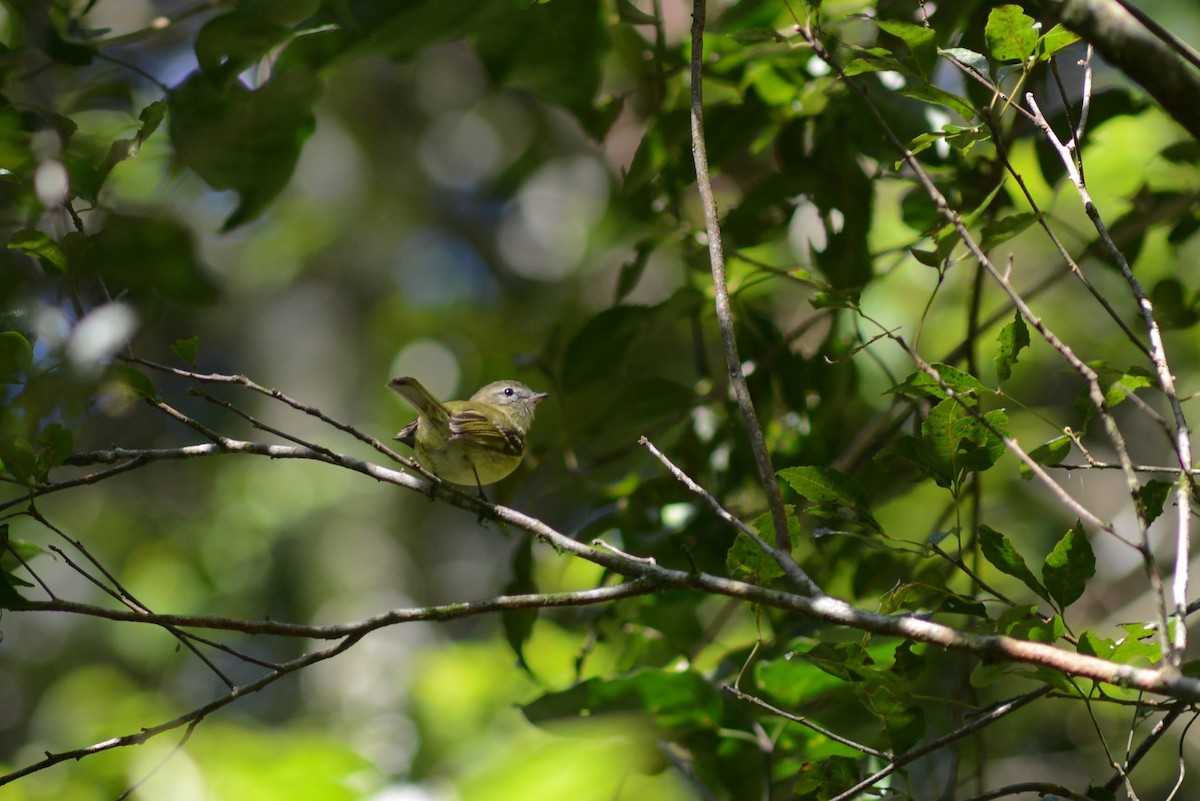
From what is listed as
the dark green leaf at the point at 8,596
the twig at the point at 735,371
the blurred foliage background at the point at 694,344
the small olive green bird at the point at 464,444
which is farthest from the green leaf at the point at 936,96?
the small olive green bird at the point at 464,444

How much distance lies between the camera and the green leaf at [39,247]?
161cm

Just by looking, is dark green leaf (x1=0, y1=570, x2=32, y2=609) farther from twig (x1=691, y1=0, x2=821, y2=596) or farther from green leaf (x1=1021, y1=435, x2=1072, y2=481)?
green leaf (x1=1021, y1=435, x2=1072, y2=481)

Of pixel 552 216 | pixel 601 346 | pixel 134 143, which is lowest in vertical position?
pixel 552 216

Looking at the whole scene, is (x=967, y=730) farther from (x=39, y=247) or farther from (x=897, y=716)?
(x=39, y=247)

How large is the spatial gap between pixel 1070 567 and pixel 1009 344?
12.1 inches

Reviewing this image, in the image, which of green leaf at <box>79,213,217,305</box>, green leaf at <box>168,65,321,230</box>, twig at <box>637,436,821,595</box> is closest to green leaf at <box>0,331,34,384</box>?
green leaf at <box>79,213,217,305</box>

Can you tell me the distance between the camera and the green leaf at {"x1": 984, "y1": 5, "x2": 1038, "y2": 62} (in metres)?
1.41

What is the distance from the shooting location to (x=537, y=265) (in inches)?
357

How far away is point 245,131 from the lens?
219 centimetres

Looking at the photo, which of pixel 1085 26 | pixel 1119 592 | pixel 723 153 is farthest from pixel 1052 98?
pixel 1085 26

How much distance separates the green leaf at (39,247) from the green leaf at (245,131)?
55 cm

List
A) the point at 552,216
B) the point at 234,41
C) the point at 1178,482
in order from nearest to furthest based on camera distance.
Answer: the point at 1178,482 < the point at 234,41 < the point at 552,216

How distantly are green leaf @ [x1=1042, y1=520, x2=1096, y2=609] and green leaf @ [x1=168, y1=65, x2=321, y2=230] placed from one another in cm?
163

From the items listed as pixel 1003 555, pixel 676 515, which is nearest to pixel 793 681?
pixel 676 515
